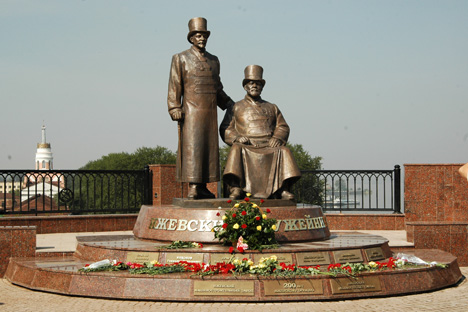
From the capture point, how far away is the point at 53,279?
26.5ft

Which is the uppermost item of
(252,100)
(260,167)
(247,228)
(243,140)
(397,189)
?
(252,100)

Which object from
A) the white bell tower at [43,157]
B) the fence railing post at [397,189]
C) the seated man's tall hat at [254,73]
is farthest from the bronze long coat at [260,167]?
the white bell tower at [43,157]

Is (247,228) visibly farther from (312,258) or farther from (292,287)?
(292,287)

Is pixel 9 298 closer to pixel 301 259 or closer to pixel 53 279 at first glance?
pixel 53 279

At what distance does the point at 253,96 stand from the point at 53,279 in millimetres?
4143

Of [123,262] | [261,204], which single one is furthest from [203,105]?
[123,262]

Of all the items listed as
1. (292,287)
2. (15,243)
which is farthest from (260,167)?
(15,243)

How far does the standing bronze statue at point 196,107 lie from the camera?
9930 millimetres

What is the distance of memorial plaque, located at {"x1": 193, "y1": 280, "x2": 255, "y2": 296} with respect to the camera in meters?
7.41

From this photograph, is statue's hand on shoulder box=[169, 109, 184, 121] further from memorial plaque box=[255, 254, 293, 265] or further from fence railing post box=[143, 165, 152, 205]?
fence railing post box=[143, 165, 152, 205]

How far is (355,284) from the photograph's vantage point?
7.71 meters

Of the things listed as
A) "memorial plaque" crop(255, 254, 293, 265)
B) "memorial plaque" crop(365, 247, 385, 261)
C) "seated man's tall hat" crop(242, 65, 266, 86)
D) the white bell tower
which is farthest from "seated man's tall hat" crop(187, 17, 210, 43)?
the white bell tower

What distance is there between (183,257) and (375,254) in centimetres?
258

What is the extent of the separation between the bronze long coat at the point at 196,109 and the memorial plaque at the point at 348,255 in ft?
8.04
